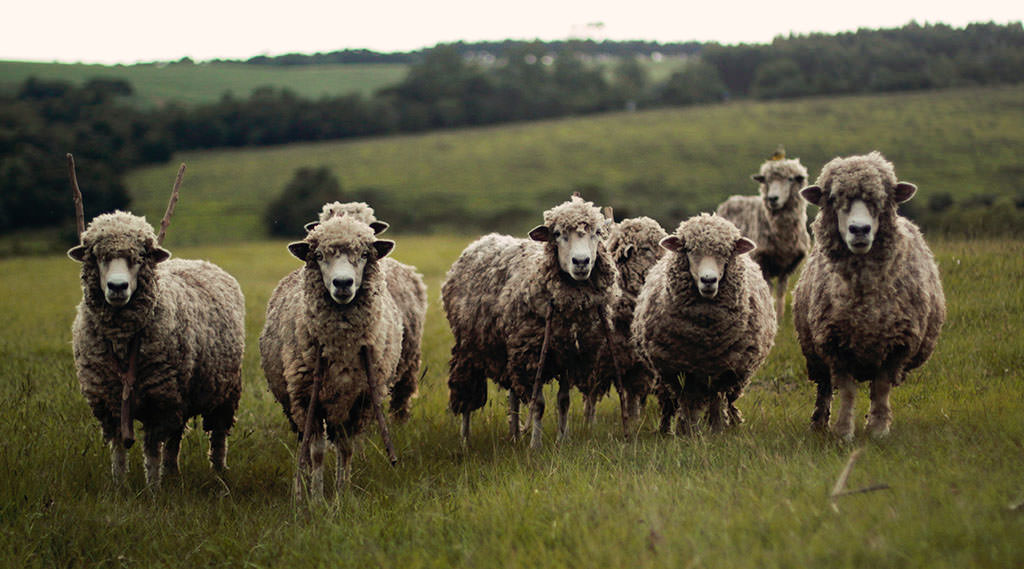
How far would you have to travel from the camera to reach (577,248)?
6.09m

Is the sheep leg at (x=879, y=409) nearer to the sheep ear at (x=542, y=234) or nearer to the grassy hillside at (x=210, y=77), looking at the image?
the sheep ear at (x=542, y=234)

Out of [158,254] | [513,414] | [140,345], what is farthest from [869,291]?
[140,345]

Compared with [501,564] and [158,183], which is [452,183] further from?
[501,564]

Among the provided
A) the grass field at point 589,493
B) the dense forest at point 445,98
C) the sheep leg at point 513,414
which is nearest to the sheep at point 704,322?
the grass field at point 589,493

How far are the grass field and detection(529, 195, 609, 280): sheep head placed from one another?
133cm

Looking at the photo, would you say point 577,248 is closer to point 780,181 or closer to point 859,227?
point 859,227

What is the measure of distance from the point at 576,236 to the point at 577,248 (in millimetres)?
125

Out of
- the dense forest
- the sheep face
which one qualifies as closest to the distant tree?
the dense forest

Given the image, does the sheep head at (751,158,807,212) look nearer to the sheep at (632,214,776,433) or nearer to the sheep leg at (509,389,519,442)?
the sheep at (632,214,776,433)

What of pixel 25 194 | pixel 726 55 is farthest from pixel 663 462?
pixel 726 55

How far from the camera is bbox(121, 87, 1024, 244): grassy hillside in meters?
40.8

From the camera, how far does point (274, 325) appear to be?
646 cm

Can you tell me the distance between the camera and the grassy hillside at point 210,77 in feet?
230

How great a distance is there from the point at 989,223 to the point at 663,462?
35.4 feet
